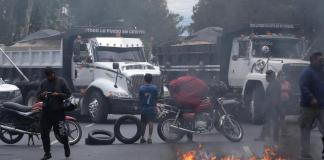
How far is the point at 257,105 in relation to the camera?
22.4 m

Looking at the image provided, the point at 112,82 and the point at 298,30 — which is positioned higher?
the point at 298,30

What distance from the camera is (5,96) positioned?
21422mm

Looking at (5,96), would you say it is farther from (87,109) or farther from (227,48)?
(227,48)

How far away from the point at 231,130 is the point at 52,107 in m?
4.91

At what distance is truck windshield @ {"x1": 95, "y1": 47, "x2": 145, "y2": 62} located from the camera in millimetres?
22891

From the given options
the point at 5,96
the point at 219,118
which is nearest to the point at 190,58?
the point at 5,96

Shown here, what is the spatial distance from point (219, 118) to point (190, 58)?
9301mm

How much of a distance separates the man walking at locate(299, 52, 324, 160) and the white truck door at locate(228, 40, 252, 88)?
9755mm

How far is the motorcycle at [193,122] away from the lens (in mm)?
16266

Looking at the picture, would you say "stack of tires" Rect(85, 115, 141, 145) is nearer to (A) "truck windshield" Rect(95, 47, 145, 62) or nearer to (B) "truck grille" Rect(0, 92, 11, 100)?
(B) "truck grille" Rect(0, 92, 11, 100)

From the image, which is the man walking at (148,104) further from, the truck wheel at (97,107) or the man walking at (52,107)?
the truck wheel at (97,107)

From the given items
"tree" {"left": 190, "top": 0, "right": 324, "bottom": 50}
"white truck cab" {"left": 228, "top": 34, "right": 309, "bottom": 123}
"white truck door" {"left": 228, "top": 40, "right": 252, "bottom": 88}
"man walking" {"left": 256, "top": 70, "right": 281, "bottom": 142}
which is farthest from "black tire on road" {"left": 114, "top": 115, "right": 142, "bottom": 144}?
"white truck door" {"left": 228, "top": 40, "right": 252, "bottom": 88}

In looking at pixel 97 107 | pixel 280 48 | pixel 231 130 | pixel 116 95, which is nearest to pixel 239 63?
pixel 280 48

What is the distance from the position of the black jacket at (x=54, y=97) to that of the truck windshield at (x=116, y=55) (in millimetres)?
9274
